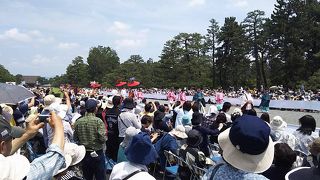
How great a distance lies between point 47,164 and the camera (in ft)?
7.93

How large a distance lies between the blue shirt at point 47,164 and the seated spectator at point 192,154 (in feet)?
11.4

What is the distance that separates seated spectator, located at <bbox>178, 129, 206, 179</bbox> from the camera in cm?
572

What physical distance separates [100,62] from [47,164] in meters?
130

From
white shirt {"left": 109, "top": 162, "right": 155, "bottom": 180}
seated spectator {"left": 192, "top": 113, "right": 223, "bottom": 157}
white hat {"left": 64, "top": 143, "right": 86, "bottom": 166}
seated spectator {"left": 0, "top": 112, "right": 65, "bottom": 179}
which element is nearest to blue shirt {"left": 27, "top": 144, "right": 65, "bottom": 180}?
seated spectator {"left": 0, "top": 112, "right": 65, "bottom": 179}

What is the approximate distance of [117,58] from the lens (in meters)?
137

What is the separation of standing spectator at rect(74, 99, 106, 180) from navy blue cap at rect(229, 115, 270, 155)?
4045 millimetres

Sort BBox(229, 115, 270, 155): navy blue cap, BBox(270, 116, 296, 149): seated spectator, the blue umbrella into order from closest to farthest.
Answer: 1. BBox(229, 115, 270, 155): navy blue cap
2. the blue umbrella
3. BBox(270, 116, 296, 149): seated spectator

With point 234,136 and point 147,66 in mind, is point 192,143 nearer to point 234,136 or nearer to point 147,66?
point 234,136

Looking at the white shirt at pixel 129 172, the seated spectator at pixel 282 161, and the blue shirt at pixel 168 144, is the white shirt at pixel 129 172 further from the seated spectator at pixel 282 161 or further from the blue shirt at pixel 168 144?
the blue shirt at pixel 168 144

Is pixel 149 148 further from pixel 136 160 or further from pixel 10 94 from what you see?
pixel 10 94

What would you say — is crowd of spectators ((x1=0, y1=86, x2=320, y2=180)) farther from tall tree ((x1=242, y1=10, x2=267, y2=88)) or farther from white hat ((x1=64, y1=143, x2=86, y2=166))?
tall tree ((x1=242, y1=10, x2=267, y2=88))

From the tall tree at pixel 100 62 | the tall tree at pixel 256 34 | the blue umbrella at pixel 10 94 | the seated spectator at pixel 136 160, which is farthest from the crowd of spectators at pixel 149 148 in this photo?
the tall tree at pixel 100 62

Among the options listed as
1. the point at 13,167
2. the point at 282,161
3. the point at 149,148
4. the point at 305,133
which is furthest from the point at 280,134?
the point at 13,167

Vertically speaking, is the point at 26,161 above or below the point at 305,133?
above
